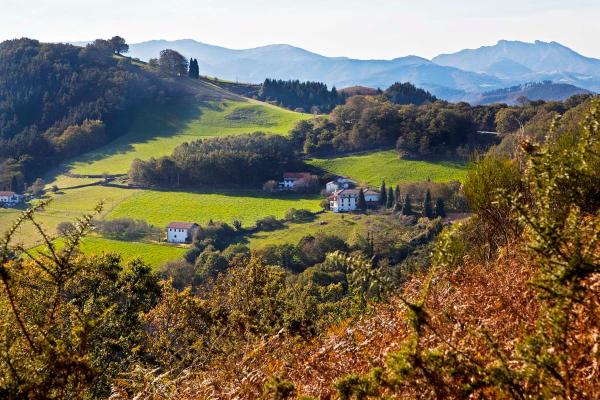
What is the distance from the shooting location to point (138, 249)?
54562mm

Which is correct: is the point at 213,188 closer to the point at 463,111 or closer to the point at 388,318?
the point at 463,111

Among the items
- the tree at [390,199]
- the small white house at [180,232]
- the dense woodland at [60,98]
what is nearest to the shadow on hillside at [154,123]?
the dense woodland at [60,98]

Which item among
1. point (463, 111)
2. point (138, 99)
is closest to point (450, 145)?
point (463, 111)

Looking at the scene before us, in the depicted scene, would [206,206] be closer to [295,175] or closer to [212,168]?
[212,168]

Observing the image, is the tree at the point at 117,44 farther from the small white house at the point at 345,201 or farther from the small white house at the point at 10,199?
the small white house at the point at 345,201

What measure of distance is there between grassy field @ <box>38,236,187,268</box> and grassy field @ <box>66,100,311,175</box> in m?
30.8

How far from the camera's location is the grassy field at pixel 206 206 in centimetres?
6444

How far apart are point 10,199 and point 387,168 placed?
165 feet

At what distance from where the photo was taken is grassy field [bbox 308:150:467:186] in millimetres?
72688

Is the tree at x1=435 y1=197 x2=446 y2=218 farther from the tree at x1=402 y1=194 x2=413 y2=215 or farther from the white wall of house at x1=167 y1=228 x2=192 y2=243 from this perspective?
the white wall of house at x1=167 y1=228 x2=192 y2=243

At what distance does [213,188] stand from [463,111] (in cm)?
3844

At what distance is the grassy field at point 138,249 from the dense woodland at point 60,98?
38.7 metres

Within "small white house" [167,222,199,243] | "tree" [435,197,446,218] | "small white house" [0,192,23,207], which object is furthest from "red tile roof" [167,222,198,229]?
"small white house" [0,192,23,207]

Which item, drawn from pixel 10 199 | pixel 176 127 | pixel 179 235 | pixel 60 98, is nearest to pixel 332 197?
pixel 179 235
